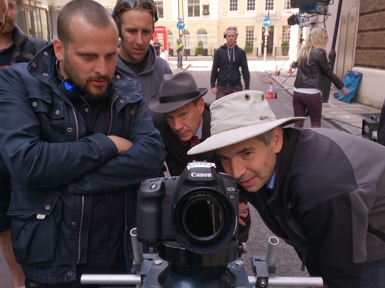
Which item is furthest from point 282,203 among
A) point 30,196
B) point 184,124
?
point 30,196

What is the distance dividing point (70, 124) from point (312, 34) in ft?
18.3

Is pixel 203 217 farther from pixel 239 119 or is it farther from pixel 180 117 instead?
pixel 180 117

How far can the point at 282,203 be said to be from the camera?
1.59 metres

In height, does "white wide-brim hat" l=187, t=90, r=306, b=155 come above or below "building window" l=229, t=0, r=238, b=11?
below

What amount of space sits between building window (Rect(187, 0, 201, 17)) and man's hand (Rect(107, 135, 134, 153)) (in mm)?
46412

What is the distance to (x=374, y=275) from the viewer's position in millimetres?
1655

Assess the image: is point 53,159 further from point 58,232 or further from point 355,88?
point 355,88

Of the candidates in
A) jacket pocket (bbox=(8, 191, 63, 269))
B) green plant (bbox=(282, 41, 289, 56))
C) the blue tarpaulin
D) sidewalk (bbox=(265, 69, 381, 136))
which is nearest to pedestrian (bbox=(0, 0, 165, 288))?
jacket pocket (bbox=(8, 191, 63, 269))

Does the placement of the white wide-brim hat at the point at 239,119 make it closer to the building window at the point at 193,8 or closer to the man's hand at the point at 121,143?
the man's hand at the point at 121,143

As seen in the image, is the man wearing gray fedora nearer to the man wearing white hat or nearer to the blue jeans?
the man wearing white hat

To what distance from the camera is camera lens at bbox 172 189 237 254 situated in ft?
3.34

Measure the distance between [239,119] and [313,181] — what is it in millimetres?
397

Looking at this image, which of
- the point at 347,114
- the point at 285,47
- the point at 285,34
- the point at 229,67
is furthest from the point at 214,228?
the point at 285,34

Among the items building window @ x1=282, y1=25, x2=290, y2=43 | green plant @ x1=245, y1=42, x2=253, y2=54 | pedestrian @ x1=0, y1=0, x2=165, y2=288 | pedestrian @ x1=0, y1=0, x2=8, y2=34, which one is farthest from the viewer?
green plant @ x1=245, y1=42, x2=253, y2=54
